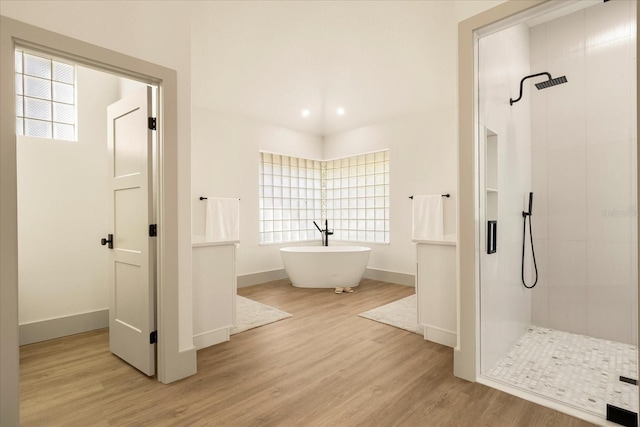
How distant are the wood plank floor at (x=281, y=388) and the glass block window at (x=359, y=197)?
2709mm

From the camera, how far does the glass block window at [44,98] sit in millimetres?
2957

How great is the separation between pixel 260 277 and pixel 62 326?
2613 mm

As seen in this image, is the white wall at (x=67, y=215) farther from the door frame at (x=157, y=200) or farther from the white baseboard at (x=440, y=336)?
the white baseboard at (x=440, y=336)

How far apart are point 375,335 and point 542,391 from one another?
4.17ft

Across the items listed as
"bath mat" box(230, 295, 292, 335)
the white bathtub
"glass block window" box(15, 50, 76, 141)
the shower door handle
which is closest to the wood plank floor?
"bath mat" box(230, 295, 292, 335)

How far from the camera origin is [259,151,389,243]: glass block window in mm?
5508

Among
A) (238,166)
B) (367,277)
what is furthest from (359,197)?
(238,166)

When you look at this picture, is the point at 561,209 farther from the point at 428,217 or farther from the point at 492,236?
the point at 428,217

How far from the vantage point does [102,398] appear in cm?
197

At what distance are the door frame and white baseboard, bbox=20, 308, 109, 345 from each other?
153 centimetres

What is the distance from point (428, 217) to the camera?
4691mm

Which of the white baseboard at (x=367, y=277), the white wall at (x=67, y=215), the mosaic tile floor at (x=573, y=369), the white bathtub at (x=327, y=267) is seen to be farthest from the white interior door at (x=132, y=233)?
the white bathtub at (x=327, y=267)

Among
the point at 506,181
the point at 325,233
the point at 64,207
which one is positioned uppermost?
the point at 506,181

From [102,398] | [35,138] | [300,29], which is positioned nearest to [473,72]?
[300,29]
